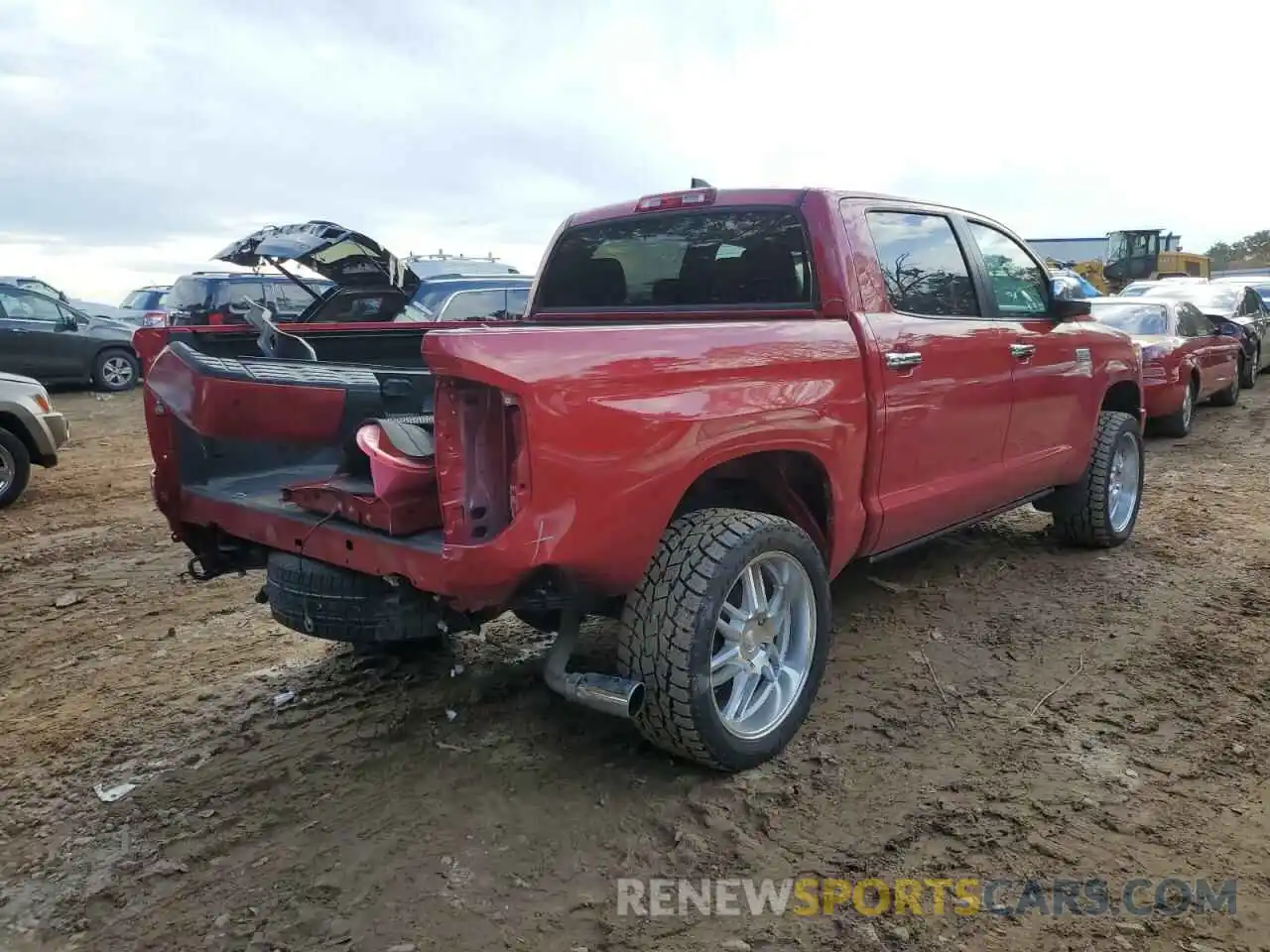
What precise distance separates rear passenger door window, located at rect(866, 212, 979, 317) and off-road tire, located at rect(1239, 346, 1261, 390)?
11.8 meters

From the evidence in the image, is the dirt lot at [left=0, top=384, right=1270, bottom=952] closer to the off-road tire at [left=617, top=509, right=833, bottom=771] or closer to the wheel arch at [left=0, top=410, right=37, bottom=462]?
the off-road tire at [left=617, top=509, right=833, bottom=771]

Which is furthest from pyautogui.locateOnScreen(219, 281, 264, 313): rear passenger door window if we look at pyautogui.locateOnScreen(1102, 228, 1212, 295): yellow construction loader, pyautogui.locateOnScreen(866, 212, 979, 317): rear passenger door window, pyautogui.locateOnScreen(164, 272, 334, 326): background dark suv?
pyautogui.locateOnScreen(1102, 228, 1212, 295): yellow construction loader

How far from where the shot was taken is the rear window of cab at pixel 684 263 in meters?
3.77

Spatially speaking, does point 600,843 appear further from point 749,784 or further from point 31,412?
point 31,412

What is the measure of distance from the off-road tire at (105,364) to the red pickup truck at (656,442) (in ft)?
40.6

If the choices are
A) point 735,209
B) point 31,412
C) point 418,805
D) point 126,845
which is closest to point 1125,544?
point 735,209

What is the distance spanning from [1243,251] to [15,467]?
2614 inches

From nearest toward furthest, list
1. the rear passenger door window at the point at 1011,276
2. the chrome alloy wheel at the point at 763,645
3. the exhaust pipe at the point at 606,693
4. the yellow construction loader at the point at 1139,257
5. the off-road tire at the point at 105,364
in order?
the exhaust pipe at the point at 606,693 → the chrome alloy wheel at the point at 763,645 → the rear passenger door window at the point at 1011,276 → the off-road tire at the point at 105,364 → the yellow construction loader at the point at 1139,257

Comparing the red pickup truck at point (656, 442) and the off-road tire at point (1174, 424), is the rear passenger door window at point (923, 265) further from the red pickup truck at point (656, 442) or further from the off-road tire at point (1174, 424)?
the off-road tire at point (1174, 424)

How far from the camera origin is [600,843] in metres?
2.75

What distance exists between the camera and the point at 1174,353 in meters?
9.71

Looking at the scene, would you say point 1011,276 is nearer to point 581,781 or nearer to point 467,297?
point 581,781

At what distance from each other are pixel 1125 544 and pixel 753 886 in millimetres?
4151

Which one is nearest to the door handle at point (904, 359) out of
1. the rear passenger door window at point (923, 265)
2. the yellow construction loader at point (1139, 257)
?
the rear passenger door window at point (923, 265)
